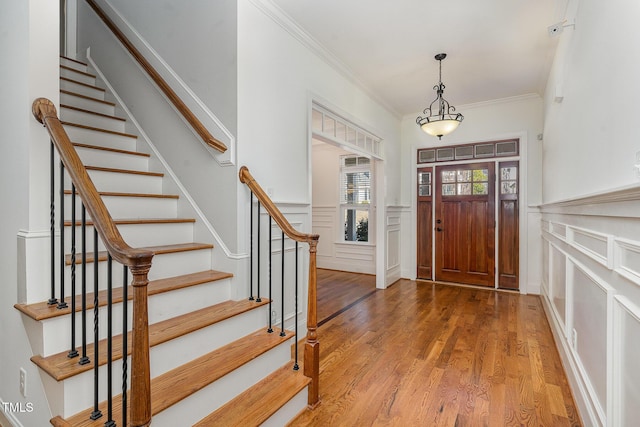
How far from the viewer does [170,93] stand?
8.13 feet

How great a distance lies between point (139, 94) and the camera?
2.92 metres

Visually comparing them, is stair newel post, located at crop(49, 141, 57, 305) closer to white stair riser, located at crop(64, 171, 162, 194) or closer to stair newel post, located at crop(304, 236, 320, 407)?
white stair riser, located at crop(64, 171, 162, 194)

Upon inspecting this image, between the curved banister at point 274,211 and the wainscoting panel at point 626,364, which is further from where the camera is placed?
the curved banister at point 274,211

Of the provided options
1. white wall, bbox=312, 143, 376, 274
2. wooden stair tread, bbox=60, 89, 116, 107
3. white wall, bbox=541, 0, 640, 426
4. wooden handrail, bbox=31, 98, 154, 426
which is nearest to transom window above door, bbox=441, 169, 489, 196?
Result: white wall, bbox=312, 143, 376, 274

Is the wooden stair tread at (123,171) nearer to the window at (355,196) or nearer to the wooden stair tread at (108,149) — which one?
the wooden stair tread at (108,149)

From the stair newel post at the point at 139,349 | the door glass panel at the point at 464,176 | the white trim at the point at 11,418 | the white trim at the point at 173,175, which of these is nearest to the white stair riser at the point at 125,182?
the white trim at the point at 173,175

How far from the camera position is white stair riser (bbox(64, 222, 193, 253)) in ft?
6.76

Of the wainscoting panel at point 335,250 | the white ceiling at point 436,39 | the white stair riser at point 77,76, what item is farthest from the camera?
the wainscoting panel at point 335,250

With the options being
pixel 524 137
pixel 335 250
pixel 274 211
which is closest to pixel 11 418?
pixel 274 211

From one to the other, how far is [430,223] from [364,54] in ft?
9.99

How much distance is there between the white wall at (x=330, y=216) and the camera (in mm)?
6012

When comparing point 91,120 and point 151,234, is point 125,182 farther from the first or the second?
point 91,120

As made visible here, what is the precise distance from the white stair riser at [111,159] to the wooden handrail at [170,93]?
670 millimetres

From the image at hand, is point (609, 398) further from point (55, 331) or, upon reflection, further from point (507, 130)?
point (507, 130)
